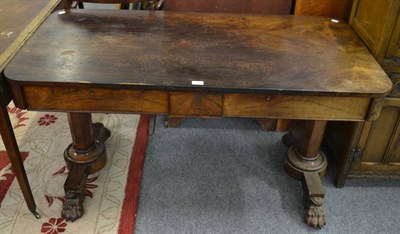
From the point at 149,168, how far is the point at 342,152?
0.94 metres

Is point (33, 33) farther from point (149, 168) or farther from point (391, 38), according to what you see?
point (391, 38)

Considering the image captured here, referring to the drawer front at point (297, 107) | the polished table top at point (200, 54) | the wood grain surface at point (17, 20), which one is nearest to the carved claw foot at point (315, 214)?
the drawer front at point (297, 107)

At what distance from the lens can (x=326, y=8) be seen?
1830mm

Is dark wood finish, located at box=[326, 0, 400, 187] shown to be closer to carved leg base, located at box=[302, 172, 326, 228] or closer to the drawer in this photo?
the drawer

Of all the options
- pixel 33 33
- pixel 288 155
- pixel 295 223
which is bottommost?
pixel 295 223

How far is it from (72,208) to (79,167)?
8.2 inches

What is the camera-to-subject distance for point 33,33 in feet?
5.01

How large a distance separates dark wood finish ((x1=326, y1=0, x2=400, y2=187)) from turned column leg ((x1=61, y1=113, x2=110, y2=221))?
1.16 meters

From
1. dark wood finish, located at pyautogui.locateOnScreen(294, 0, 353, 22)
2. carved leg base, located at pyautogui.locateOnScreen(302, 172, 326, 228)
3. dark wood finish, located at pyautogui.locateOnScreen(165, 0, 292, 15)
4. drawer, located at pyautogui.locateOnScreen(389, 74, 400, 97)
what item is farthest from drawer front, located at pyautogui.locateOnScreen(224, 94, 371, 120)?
dark wood finish, located at pyautogui.locateOnScreen(165, 0, 292, 15)

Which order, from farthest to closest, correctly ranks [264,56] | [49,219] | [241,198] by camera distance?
[241,198] → [49,219] → [264,56]

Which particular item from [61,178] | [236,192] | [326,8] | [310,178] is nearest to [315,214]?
[310,178]

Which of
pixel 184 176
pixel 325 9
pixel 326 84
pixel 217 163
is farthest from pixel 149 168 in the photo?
pixel 325 9

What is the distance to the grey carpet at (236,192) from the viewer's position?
1.67 metres

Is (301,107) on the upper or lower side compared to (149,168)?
upper
